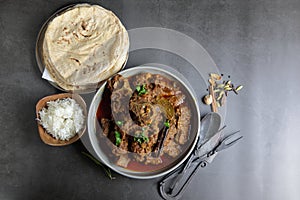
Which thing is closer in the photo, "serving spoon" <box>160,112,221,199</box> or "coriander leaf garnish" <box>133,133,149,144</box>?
"coriander leaf garnish" <box>133,133,149,144</box>

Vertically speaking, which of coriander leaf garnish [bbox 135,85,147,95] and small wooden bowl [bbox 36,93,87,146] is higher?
coriander leaf garnish [bbox 135,85,147,95]

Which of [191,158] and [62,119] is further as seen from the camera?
[191,158]

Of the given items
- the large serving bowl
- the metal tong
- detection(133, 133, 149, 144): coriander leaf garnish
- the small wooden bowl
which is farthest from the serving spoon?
the small wooden bowl

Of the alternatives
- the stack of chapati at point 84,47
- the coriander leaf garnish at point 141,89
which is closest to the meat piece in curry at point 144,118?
the coriander leaf garnish at point 141,89

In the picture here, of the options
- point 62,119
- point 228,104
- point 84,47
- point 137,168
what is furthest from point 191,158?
point 84,47

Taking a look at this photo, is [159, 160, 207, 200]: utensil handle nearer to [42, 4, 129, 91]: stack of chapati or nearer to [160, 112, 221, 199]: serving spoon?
[160, 112, 221, 199]: serving spoon

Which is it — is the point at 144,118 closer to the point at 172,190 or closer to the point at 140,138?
the point at 140,138

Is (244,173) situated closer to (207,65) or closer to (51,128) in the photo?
(207,65)
